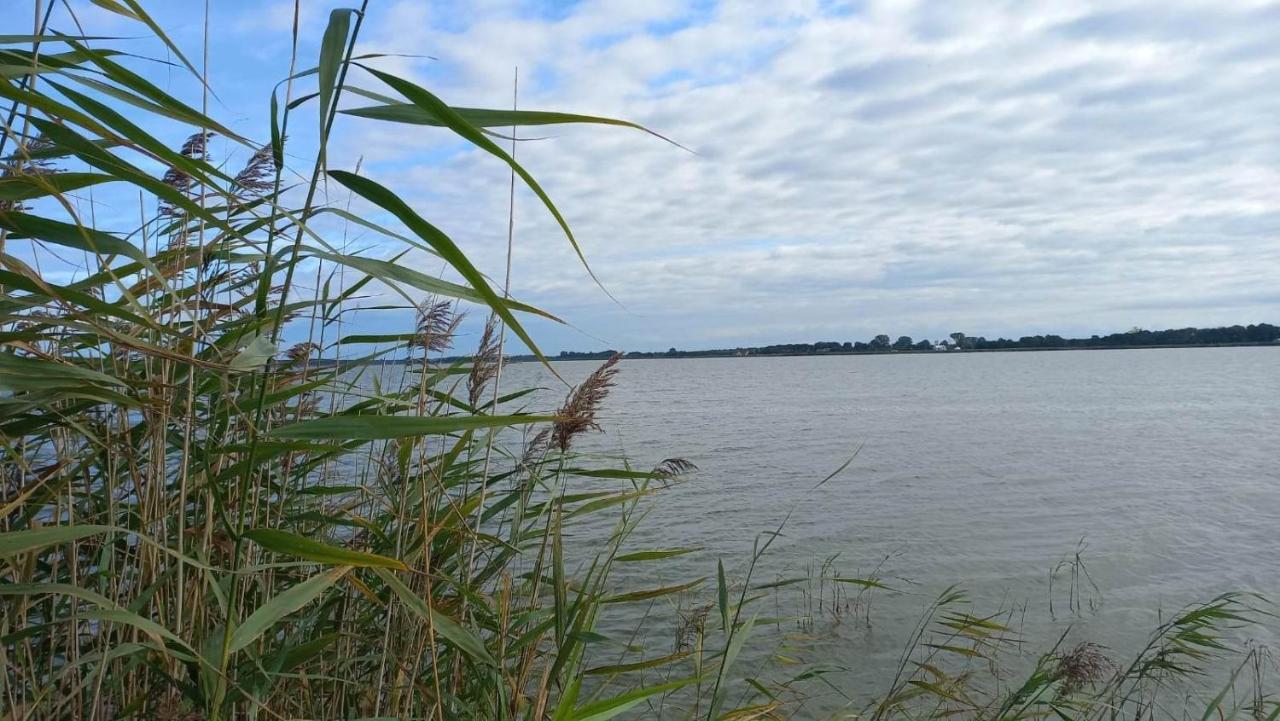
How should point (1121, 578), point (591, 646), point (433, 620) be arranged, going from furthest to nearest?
point (1121, 578), point (591, 646), point (433, 620)

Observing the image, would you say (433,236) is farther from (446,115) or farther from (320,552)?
(320,552)

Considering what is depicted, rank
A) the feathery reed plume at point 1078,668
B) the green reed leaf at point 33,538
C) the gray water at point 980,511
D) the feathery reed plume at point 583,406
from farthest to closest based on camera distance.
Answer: the gray water at point 980,511
the feathery reed plume at point 1078,668
the feathery reed plume at point 583,406
the green reed leaf at point 33,538

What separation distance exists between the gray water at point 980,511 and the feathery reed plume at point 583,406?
0.82 feet

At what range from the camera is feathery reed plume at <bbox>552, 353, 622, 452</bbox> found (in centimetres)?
210

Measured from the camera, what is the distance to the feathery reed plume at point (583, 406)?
2100 mm

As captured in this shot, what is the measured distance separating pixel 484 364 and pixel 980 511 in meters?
11.4

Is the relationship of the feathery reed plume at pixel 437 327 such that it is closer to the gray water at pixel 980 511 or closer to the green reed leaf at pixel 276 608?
the gray water at pixel 980 511

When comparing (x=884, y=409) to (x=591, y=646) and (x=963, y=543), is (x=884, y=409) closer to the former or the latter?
(x=963, y=543)

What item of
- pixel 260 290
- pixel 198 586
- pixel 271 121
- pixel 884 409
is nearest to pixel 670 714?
pixel 198 586

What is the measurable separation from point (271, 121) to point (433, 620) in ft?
3.88

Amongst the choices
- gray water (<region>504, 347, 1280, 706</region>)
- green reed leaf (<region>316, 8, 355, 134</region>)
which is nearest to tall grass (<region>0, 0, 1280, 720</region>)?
green reed leaf (<region>316, 8, 355, 134</region>)

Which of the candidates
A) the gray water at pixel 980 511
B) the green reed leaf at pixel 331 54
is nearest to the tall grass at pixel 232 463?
the green reed leaf at pixel 331 54

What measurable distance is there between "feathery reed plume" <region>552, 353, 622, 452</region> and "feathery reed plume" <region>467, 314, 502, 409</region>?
11.1 inches

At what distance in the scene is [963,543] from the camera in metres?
10.1
